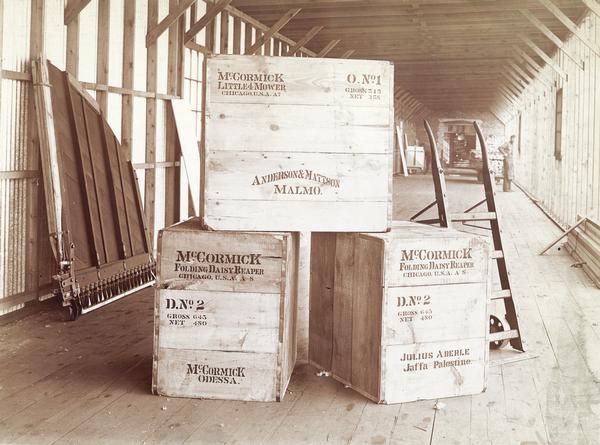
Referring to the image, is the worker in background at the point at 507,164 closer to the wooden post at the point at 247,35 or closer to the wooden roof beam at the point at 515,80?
the wooden roof beam at the point at 515,80

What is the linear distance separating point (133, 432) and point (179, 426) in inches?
8.1

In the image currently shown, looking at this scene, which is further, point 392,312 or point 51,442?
point 392,312

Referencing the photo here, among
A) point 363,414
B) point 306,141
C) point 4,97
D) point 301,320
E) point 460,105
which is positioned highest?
point 460,105

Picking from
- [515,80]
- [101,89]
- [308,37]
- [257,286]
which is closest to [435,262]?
[257,286]

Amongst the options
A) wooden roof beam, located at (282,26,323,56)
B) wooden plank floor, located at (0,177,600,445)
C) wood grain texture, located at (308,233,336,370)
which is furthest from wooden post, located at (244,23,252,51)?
wood grain texture, located at (308,233,336,370)

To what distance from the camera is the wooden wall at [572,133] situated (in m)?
9.19

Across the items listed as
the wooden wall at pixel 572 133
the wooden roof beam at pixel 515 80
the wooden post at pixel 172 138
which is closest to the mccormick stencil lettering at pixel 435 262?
the wooden post at pixel 172 138

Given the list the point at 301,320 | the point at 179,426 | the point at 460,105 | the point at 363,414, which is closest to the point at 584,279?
the point at 301,320

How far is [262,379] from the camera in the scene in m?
3.64

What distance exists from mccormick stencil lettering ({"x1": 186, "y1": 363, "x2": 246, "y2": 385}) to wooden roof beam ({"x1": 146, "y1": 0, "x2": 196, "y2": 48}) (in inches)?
181

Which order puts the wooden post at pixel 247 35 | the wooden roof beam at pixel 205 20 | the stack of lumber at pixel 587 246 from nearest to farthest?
the stack of lumber at pixel 587 246 < the wooden roof beam at pixel 205 20 < the wooden post at pixel 247 35

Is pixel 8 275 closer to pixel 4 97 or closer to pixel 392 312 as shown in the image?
pixel 4 97

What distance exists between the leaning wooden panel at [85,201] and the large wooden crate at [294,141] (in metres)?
2.11

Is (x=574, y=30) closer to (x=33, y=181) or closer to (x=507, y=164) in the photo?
(x=33, y=181)
